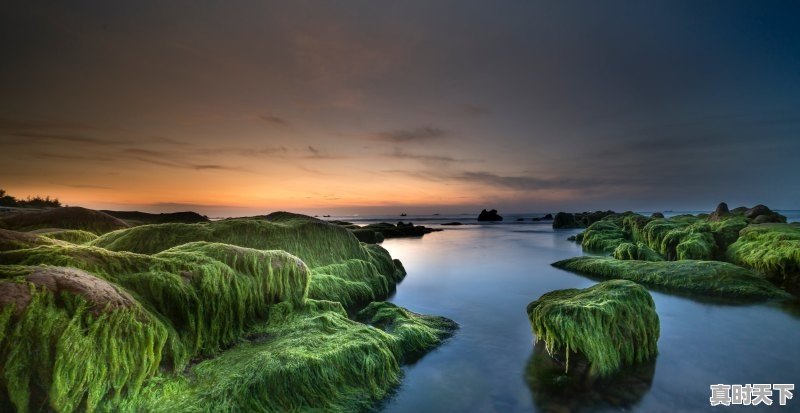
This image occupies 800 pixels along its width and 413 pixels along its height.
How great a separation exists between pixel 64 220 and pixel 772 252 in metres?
20.5

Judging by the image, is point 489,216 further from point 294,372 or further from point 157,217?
point 294,372

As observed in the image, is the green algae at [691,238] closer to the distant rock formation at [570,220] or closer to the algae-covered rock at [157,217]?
the algae-covered rock at [157,217]

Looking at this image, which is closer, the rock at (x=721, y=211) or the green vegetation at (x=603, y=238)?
the rock at (x=721, y=211)

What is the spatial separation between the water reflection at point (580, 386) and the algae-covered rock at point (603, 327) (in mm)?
112

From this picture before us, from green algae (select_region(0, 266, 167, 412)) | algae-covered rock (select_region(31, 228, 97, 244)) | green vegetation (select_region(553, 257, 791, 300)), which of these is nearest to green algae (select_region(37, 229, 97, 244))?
algae-covered rock (select_region(31, 228, 97, 244))

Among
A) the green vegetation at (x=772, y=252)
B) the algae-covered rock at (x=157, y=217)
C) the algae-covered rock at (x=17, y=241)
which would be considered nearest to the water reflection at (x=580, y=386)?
the algae-covered rock at (x=17, y=241)

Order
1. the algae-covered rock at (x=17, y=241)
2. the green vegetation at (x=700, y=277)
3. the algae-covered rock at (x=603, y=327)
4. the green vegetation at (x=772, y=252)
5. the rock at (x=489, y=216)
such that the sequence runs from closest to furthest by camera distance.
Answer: the algae-covered rock at (x=17, y=241) < the algae-covered rock at (x=603, y=327) < the green vegetation at (x=700, y=277) < the green vegetation at (x=772, y=252) < the rock at (x=489, y=216)

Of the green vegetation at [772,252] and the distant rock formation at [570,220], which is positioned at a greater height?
the distant rock formation at [570,220]

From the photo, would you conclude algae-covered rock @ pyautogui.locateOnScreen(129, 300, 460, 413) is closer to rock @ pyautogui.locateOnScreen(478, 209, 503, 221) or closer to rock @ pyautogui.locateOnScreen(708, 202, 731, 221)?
rock @ pyautogui.locateOnScreen(708, 202, 731, 221)

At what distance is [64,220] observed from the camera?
31.9 ft

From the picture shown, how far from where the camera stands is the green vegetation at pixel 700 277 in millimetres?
8836

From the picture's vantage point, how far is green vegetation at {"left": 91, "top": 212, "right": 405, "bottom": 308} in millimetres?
7051

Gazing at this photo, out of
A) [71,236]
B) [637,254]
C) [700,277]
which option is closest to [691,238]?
[637,254]

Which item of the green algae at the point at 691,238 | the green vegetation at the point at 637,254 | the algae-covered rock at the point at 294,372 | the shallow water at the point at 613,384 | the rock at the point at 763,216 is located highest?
the rock at the point at 763,216
